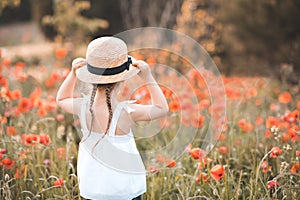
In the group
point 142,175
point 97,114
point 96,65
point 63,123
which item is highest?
point 96,65

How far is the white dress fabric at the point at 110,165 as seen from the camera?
228 centimetres

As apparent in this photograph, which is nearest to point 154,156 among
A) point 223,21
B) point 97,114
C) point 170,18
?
point 97,114

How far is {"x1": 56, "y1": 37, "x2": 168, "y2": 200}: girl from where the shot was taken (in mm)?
2248

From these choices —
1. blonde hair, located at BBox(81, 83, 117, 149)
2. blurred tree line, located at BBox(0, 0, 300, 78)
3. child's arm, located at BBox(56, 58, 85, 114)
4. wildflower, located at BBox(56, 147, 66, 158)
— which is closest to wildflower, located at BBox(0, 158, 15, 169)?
wildflower, located at BBox(56, 147, 66, 158)

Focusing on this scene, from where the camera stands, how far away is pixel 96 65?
2.26m

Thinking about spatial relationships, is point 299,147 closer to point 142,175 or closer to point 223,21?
point 142,175

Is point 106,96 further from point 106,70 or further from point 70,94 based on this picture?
point 70,94

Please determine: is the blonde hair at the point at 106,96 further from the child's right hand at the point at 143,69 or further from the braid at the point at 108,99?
the child's right hand at the point at 143,69

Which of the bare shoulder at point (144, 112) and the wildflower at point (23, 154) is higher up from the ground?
the bare shoulder at point (144, 112)

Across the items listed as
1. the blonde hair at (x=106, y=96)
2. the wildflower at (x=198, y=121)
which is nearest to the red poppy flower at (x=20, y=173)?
the blonde hair at (x=106, y=96)

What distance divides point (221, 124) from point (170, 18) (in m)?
4.67

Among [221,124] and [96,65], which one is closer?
[96,65]

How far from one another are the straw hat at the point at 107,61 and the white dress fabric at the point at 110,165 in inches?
5.4

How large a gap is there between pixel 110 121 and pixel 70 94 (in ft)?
1.11
